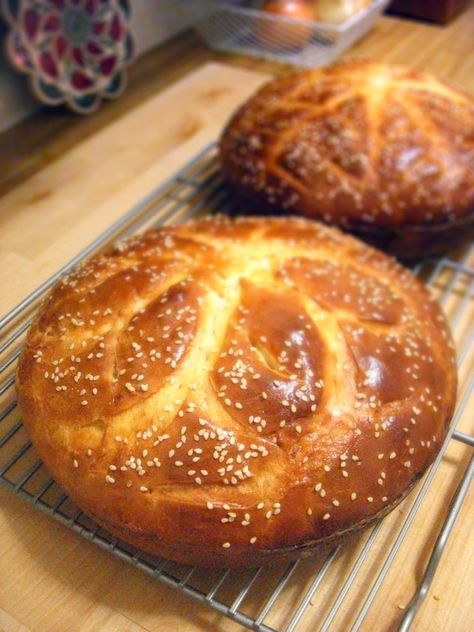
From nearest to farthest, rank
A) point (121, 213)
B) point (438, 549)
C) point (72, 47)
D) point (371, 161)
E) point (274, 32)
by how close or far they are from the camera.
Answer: point (438, 549) → point (371, 161) → point (121, 213) → point (72, 47) → point (274, 32)

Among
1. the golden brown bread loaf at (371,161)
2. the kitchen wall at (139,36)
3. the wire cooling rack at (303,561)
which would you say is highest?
the kitchen wall at (139,36)

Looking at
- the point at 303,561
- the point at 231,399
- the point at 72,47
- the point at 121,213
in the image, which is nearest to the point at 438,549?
the point at 303,561

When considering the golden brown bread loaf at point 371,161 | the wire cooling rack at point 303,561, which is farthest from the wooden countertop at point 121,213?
the golden brown bread loaf at point 371,161

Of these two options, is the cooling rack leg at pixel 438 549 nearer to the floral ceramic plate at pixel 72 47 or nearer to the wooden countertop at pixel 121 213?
the wooden countertop at pixel 121 213

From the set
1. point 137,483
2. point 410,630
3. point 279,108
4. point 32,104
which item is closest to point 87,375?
point 137,483

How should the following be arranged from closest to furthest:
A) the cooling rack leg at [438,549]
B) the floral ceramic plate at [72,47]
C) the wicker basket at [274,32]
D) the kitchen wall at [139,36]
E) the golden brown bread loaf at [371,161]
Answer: the cooling rack leg at [438,549]
the golden brown bread loaf at [371,161]
the floral ceramic plate at [72,47]
the kitchen wall at [139,36]
the wicker basket at [274,32]

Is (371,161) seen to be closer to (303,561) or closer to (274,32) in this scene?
(303,561)
